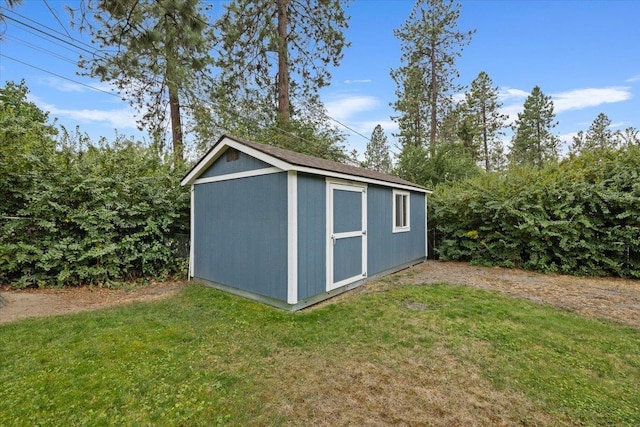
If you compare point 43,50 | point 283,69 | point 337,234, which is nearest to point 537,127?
point 283,69

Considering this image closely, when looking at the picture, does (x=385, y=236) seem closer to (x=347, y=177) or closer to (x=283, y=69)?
(x=347, y=177)

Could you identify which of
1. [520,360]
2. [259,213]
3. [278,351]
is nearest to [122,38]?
[259,213]

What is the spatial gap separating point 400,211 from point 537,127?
21.4 meters

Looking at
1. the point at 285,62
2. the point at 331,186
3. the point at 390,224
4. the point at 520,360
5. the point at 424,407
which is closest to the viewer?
the point at 424,407

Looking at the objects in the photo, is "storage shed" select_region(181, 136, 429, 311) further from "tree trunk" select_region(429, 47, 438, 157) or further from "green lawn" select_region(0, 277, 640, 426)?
"tree trunk" select_region(429, 47, 438, 157)

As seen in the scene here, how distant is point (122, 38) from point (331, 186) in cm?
352

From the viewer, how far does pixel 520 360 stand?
282 cm

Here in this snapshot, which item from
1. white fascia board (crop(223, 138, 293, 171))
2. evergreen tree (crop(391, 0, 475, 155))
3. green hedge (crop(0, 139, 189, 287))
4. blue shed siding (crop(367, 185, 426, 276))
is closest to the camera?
white fascia board (crop(223, 138, 293, 171))

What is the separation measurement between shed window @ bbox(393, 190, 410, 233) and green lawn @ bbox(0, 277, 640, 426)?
298 cm

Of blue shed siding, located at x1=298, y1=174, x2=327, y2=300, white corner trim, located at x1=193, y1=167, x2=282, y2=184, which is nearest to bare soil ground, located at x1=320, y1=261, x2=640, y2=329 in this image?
blue shed siding, located at x1=298, y1=174, x2=327, y2=300

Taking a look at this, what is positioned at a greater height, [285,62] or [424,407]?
[285,62]

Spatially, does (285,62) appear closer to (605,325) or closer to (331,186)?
(331,186)

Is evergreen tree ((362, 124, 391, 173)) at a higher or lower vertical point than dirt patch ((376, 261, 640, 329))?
higher

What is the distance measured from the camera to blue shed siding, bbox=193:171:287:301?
14.1ft
